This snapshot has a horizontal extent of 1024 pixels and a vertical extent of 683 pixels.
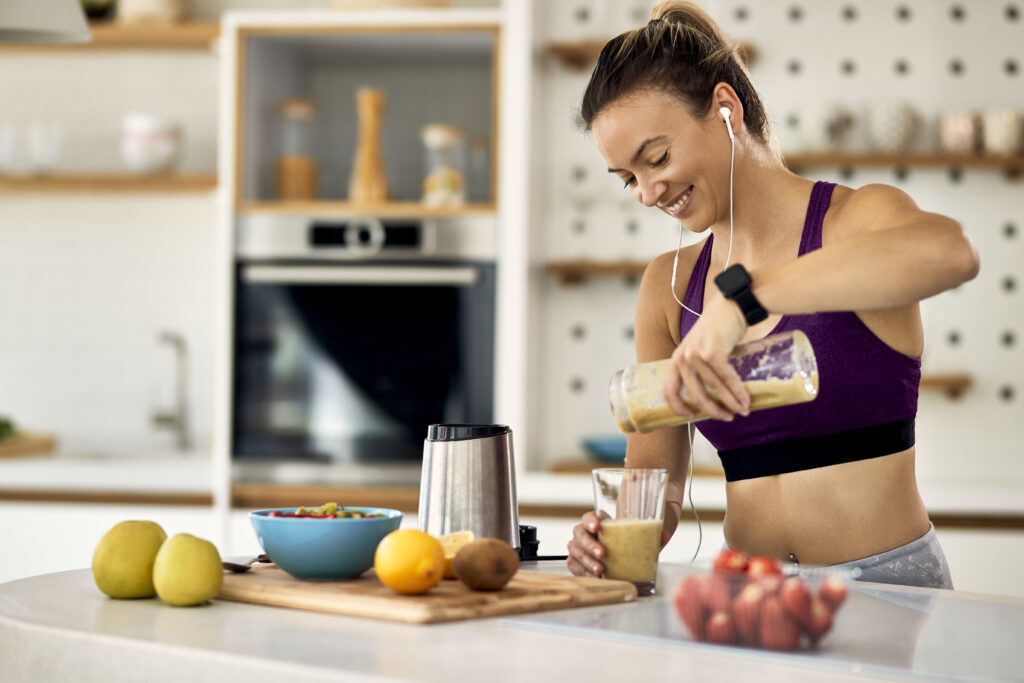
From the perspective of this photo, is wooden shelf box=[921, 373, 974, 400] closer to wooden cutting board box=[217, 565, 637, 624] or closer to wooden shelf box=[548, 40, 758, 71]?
wooden shelf box=[548, 40, 758, 71]

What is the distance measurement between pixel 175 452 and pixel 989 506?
2456 millimetres

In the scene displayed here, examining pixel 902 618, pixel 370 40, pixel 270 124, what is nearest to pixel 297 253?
pixel 270 124

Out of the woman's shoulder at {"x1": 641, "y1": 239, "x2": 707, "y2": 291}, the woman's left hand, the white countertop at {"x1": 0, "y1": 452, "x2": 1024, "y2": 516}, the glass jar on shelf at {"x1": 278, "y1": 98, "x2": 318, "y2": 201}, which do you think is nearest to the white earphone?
the woman's shoulder at {"x1": 641, "y1": 239, "x2": 707, "y2": 291}

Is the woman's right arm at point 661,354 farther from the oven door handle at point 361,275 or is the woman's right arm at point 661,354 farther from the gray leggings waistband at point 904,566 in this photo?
the oven door handle at point 361,275

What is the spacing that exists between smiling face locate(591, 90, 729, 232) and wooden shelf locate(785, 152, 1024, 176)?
5.65 ft

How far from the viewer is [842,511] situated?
1.54m

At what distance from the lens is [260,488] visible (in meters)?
3.23

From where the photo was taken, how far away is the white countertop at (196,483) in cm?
296

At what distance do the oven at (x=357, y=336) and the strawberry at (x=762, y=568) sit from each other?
2.23m

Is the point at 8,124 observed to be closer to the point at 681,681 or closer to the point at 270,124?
the point at 270,124

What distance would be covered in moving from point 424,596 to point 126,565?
32 cm

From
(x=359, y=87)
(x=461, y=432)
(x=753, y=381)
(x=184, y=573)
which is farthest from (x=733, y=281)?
(x=359, y=87)

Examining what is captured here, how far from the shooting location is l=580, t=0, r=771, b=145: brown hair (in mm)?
1518

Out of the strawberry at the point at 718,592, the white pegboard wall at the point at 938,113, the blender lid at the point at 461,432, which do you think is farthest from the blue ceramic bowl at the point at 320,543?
the white pegboard wall at the point at 938,113
